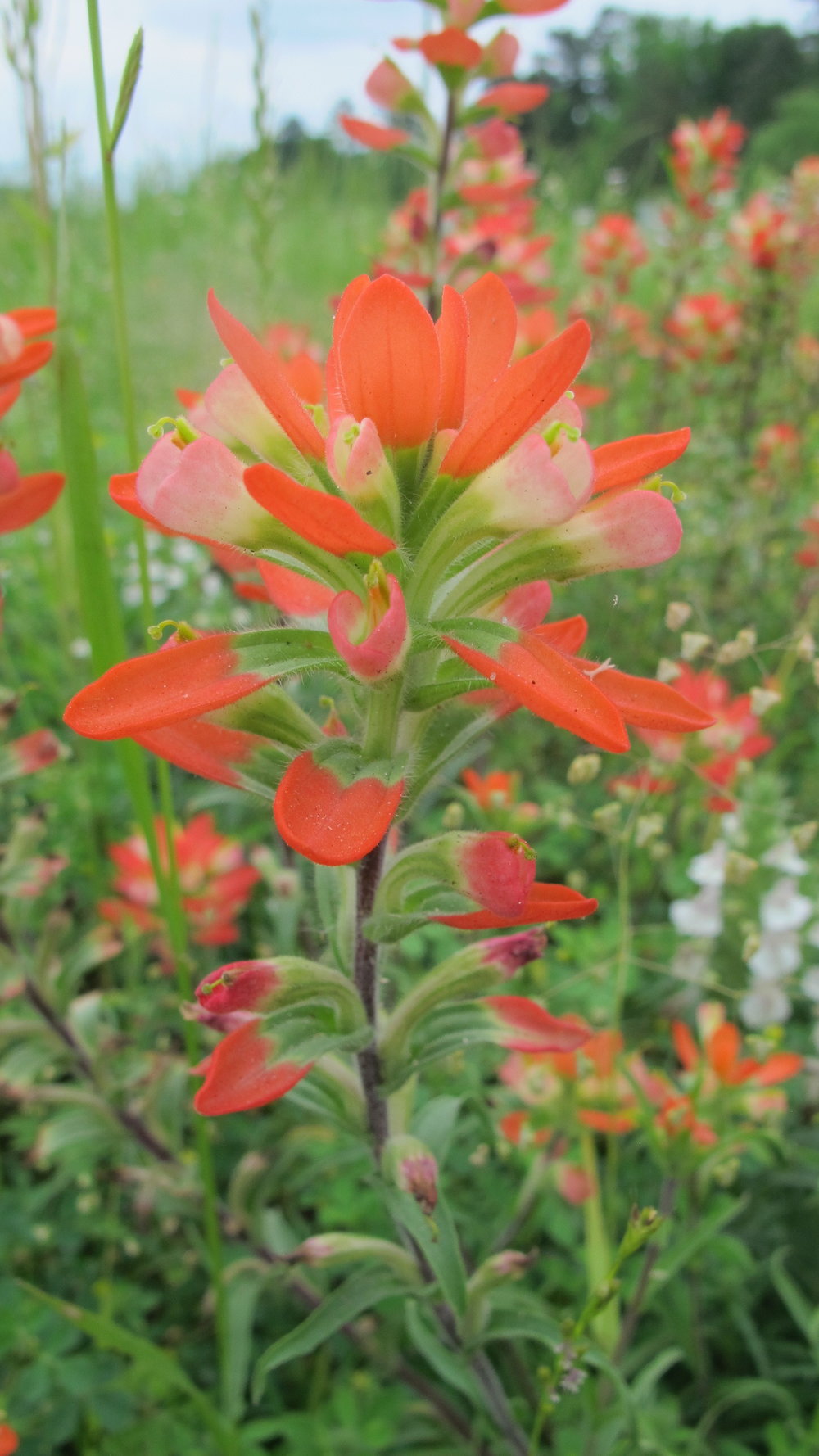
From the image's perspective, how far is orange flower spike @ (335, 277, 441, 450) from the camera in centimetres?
57

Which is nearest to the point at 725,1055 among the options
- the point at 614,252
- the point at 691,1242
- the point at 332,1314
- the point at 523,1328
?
the point at 691,1242

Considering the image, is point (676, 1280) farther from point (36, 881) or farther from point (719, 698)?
point (36, 881)

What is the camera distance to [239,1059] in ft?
2.32

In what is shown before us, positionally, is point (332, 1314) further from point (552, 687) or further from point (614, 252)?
point (614, 252)

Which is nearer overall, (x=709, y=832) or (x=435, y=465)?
(x=435, y=465)

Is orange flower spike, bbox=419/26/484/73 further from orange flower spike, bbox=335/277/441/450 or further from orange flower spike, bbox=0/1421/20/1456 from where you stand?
orange flower spike, bbox=0/1421/20/1456

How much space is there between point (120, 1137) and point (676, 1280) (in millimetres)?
823

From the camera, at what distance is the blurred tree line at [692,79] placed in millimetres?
16000

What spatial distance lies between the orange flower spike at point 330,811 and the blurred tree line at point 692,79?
40.6ft

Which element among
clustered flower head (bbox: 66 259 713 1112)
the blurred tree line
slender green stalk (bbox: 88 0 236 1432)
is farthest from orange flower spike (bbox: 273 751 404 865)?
the blurred tree line

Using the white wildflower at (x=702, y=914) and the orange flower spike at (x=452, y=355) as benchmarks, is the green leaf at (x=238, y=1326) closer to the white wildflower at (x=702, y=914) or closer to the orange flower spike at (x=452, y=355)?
the white wildflower at (x=702, y=914)

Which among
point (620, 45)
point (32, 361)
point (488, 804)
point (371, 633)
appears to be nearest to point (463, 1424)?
point (488, 804)

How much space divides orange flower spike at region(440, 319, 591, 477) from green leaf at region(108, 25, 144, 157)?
442 millimetres

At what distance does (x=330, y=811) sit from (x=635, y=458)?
0.32 metres
